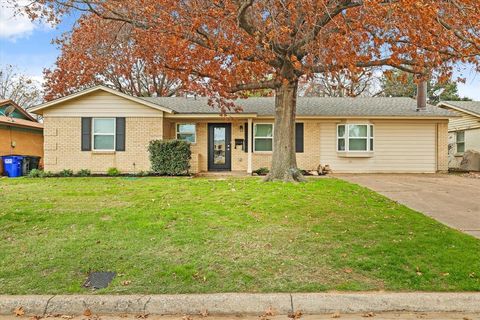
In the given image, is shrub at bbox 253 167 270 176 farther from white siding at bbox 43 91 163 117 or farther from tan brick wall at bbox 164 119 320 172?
white siding at bbox 43 91 163 117

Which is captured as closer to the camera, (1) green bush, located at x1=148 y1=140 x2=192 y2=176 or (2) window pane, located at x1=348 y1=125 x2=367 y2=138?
(1) green bush, located at x1=148 y1=140 x2=192 y2=176

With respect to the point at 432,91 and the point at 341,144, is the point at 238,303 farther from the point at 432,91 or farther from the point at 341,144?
the point at 432,91

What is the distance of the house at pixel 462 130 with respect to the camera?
18.6m

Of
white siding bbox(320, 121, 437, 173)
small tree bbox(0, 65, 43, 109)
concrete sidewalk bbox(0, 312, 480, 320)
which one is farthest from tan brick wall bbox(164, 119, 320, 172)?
small tree bbox(0, 65, 43, 109)

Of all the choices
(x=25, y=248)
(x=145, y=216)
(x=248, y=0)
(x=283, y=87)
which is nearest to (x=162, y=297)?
(x=25, y=248)

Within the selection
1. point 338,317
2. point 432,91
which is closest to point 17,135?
point 338,317

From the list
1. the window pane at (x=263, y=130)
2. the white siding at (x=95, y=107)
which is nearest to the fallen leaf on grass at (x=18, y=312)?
the white siding at (x=95, y=107)

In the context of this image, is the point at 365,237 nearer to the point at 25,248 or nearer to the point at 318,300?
the point at 318,300

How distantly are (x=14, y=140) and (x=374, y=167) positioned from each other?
57.2 feet

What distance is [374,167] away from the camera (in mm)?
16609

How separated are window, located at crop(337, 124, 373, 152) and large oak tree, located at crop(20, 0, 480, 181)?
5.36 meters

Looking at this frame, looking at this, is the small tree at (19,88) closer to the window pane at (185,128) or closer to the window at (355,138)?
the window pane at (185,128)

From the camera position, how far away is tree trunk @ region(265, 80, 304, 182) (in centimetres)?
1144

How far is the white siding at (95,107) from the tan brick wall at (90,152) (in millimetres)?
253
